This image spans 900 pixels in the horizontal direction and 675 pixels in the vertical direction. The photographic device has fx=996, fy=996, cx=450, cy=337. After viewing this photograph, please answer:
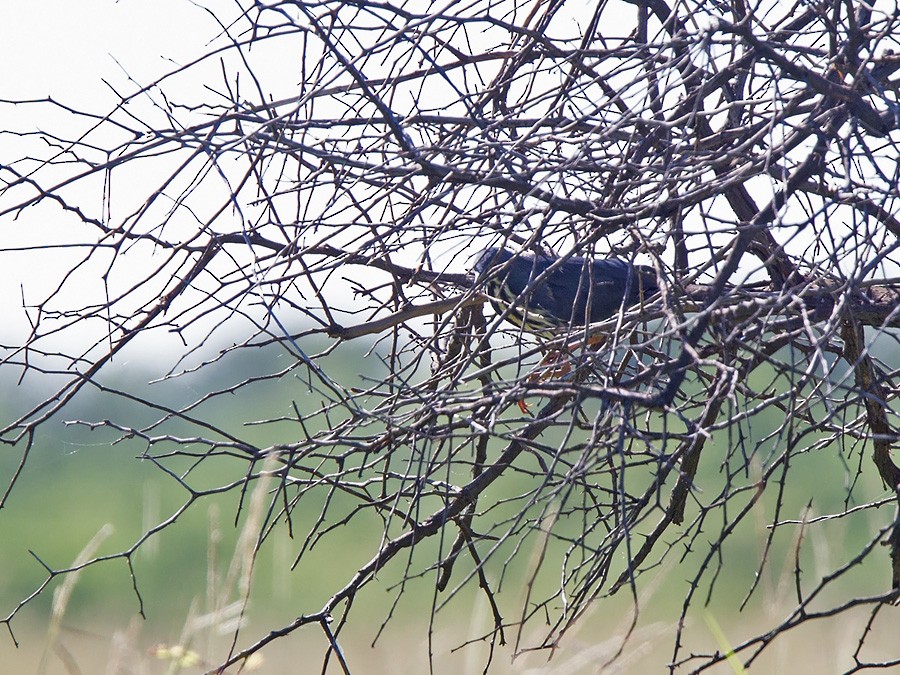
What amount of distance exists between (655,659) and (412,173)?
9.34 metres

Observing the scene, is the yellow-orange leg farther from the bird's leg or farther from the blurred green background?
the blurred green background

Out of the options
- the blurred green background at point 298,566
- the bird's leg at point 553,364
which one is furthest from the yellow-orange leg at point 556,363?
the blurred green background at point 298,566

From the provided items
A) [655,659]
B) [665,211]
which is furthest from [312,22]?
[655,659]

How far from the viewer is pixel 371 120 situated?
7.66ft

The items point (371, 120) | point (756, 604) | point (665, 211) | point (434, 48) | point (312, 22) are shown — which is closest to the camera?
point (312, 22)

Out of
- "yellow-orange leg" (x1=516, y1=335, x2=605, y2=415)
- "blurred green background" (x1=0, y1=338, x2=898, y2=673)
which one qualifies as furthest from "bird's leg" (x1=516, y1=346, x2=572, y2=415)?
"blurred green background" (x1=0, y1=338, x2=898, y2=673)

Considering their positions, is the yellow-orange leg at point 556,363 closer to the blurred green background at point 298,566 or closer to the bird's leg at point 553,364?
the bird's leg at point 553,364

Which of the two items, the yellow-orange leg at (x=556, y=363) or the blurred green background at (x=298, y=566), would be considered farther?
the blurred green background at (x=298, y=566)

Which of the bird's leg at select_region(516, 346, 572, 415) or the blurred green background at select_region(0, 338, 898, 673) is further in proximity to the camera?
the blurred green background at select_region(0, 338, 898, 673)

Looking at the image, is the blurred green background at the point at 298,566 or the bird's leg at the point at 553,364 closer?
the bird's leg at the point at 553,364

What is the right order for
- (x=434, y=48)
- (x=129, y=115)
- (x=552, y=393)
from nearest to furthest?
(x=552, y=393) < (x=129, y=115) < (x=434, y=48)

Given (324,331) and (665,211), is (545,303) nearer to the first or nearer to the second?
(324,331)

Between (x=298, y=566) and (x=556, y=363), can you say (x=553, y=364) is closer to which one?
(x=556, y=363)

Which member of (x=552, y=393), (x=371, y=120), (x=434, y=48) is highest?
(x=434, y=48)
